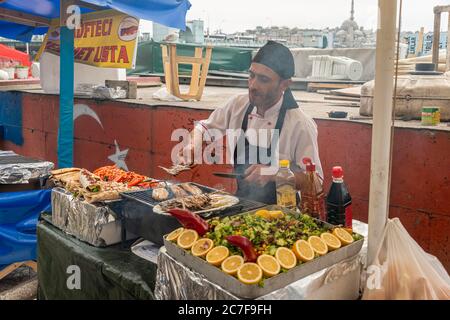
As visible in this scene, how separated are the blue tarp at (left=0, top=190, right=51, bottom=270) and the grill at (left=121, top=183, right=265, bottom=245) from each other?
73.1 inches

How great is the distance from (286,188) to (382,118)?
74 centimetres

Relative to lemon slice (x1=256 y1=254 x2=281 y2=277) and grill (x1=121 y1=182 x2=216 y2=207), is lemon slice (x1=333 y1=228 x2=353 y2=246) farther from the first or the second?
grill (x1=121 y1=182 x2=216 y2=207)

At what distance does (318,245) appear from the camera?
66.9 inches

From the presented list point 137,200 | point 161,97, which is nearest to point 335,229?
point 137,200

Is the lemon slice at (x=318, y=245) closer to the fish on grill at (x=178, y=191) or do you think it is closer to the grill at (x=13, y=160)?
the fish on grill at (x=178, y=191)

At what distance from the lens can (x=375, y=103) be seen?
1.68 metres

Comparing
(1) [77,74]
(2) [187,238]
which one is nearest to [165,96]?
(1) [77,74]

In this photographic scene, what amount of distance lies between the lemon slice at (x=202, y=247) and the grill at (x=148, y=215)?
0.33m

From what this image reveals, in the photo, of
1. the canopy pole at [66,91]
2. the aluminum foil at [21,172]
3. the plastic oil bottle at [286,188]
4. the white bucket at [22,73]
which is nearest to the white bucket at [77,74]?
the canopy pole at [66,91]

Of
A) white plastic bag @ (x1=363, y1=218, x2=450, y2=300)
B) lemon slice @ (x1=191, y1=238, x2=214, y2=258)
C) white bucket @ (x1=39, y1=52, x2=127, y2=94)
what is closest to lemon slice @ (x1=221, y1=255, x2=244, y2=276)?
lemon slice @ (x1=191, y1=238, x2=214, y2=258)

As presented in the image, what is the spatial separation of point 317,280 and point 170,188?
1218 mm

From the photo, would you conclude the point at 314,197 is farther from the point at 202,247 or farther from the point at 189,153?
the point at 189,153

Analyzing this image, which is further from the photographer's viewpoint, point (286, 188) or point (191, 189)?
point (191, 189)

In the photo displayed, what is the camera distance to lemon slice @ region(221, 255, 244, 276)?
1.53 meters
